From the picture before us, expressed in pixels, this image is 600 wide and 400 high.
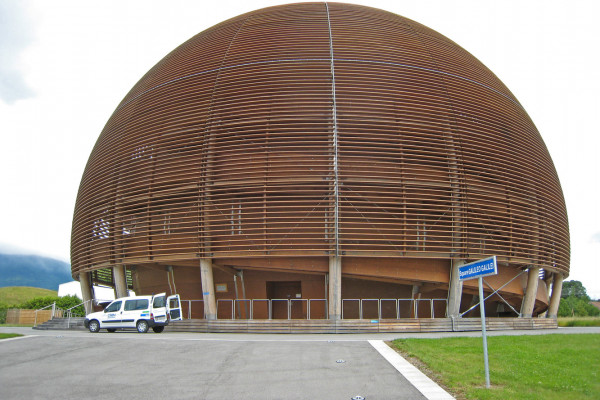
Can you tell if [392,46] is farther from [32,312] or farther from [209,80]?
[32,312]

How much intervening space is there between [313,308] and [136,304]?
7229mm

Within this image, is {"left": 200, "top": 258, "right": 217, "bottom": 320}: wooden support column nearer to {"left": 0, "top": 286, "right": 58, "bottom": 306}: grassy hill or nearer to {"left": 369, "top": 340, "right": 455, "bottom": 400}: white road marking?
{"left": 369, "top": 340, "right": 455, "bottom": 400}: white road marking

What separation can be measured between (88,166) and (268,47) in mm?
11997

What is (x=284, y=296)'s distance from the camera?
22.7 meters

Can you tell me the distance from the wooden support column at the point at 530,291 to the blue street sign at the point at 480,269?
17.1 meters

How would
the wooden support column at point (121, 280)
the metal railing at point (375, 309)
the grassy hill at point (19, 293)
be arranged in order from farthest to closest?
the grassy hill at point (19, 293) → the wooden support column at point (121, 280) → the metal railing at point (375, 309)

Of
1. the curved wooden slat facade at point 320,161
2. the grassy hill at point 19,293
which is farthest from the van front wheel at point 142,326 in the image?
the grassy hill at point 19,293

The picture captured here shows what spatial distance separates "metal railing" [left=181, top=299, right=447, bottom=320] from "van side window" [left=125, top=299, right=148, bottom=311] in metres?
2.46

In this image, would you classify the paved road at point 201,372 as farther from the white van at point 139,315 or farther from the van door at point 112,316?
the van door at point 112,316

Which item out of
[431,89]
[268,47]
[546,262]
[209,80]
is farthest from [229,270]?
[546,262]

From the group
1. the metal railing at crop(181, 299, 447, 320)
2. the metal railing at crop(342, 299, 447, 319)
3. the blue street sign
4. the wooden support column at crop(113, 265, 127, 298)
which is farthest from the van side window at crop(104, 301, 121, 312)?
the blue street sign

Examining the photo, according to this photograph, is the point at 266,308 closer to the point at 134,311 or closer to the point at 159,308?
the point at 159,308

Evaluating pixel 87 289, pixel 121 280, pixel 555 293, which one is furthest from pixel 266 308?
pixel 555 293

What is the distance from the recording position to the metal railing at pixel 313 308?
2172cm
